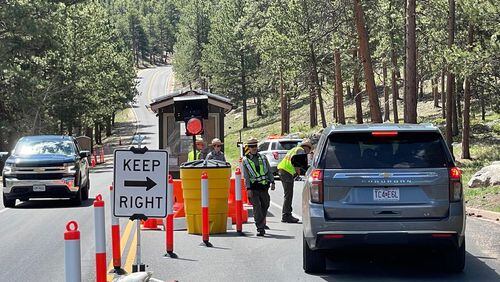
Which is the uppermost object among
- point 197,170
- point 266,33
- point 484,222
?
point 266,33

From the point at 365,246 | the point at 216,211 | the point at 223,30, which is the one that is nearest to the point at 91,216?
the point at 216,211

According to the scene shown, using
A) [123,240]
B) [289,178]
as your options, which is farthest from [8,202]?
[289,178]

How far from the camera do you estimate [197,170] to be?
1427 cm

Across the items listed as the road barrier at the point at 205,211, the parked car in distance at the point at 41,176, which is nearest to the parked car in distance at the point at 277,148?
the parked car in distance at the point at 41,176

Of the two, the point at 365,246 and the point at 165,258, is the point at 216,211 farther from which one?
the point at 365,246

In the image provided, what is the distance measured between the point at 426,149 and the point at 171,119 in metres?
16.2

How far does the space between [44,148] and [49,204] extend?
157cm

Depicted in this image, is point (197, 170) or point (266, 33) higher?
point (266, 33)

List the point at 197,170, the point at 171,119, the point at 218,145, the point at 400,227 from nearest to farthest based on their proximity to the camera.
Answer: the point at 400,227 → the point at 197,170 → the point at 218,145 → the point at 171,119

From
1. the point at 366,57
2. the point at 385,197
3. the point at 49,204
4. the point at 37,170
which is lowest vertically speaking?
the point at 49,204

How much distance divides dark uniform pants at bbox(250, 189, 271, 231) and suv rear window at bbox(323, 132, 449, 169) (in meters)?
4.67

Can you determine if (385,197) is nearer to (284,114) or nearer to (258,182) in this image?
(258,182)

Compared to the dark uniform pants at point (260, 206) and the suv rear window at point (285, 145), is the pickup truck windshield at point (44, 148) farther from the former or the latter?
the suv rear window at point (285, 145)

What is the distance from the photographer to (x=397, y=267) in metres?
10.6
